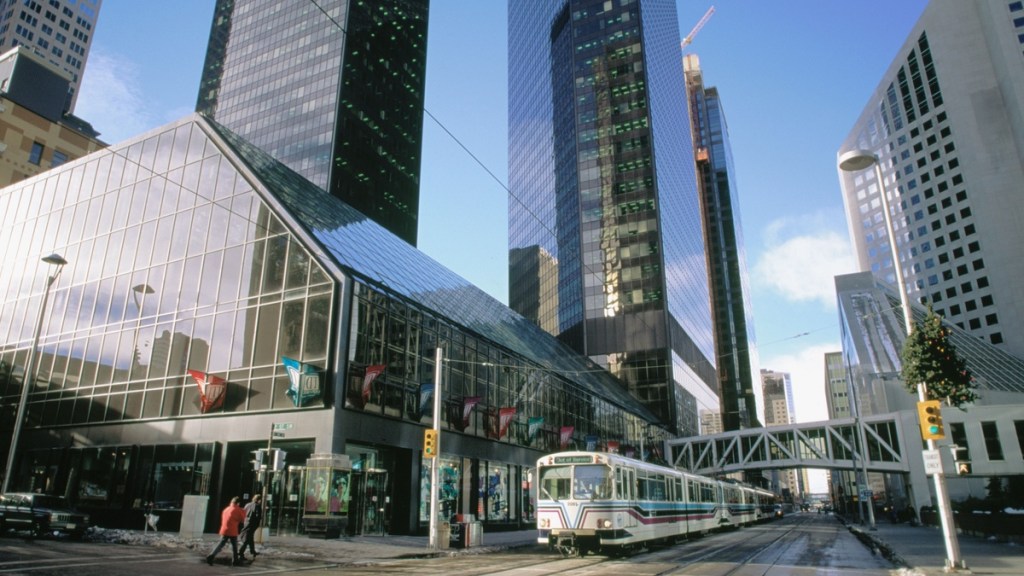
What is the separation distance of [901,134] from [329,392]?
424ft

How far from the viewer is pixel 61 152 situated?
6869 centimetres

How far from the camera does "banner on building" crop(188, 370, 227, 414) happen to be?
28.1m

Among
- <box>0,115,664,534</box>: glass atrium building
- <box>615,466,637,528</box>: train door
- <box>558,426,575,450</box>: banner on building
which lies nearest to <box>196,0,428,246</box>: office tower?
<box>0,115,664,534</box>: glass atrium building

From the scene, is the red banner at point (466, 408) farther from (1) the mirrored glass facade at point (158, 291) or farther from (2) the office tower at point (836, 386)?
(2) the office tower at point (836, 386)

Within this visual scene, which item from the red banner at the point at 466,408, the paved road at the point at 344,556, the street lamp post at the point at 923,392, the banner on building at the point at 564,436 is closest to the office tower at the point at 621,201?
the banner on building at the point at 564,436

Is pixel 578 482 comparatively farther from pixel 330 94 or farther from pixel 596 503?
pixel 330 94

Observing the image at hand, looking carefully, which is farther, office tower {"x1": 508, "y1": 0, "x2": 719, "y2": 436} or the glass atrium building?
office tower {"x1": 508, "y1": 0, "x2": 719, "y2": 436}

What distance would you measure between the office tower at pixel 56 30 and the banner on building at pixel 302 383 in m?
119

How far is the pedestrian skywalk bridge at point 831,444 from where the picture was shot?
59.4m

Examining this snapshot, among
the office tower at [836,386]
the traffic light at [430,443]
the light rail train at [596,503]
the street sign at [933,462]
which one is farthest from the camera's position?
the office tower at [836,386]

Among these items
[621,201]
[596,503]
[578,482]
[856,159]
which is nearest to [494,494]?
[578,482]

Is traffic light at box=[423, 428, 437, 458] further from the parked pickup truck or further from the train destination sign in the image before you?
the parked pickup truck

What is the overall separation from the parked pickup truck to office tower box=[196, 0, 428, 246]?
236 ft

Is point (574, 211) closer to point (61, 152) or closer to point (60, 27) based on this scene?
point (61, 152)
